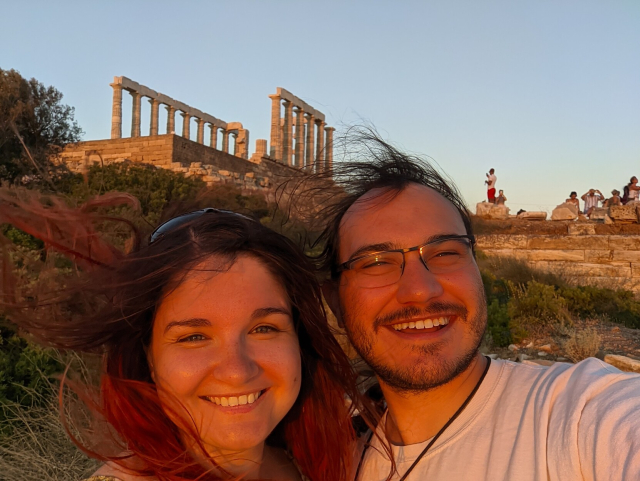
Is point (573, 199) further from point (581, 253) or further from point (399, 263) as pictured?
point (399, 263)

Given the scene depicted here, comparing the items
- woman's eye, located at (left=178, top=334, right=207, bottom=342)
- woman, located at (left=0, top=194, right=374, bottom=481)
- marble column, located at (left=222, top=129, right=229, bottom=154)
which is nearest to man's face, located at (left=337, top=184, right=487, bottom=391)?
woman, located at (left=0, top=194, right=374, bottom=481)

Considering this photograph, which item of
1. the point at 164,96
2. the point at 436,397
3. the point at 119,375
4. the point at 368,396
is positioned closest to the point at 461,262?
the point at 436,397

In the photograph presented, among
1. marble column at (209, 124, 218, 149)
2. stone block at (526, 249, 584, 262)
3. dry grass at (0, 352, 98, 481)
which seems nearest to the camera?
dry grass at (0, 352, 98, 481)

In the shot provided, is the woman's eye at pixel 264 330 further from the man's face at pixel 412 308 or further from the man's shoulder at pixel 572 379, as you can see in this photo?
the man's shoulder at pixel 572 379

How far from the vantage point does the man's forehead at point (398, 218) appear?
1.94m

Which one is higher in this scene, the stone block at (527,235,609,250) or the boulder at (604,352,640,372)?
the stone block at (527,235,609,250)

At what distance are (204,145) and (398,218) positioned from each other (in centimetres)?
2291

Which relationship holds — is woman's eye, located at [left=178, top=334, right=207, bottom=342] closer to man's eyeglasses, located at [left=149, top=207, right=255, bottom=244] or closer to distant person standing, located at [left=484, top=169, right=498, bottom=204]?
man's eyeglasses, located at [left=149, top=207, right=255, bottom=244]

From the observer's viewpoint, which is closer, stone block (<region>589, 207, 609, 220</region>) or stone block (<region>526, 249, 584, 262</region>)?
stone block (<region>526, 249, 584, 262</region>)

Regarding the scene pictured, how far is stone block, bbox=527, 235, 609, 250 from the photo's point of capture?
13.4 m

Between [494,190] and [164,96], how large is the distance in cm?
2155

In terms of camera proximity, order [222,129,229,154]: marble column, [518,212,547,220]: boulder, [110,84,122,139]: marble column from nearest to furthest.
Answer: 1. [518,212,547,220]: boulder
2. [110,84,122,139]: marble column
3. [222,129,229,154]: marble column

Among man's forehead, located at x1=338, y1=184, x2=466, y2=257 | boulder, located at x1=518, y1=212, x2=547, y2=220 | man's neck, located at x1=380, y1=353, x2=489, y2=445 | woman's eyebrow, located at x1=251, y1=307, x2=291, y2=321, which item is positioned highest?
boulder, located at x1=518, y1=212, x2=547, y2=220

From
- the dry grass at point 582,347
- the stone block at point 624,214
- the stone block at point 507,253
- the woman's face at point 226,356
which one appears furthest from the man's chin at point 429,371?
the stone block at point 624,214
